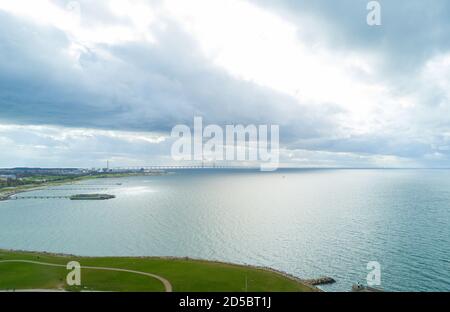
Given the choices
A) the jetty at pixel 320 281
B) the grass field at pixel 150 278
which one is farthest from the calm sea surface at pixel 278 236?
the grass field at pixel 150 278

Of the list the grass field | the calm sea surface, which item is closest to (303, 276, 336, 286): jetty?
the calm sea surface

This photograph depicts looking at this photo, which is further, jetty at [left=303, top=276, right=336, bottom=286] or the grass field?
jetty at [left=303, top=276, right=336, bottom=286]

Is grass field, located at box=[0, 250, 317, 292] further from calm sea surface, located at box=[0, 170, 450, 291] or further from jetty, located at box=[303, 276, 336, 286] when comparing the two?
calm sea surface, located at box=[0, 170, 450, 291]

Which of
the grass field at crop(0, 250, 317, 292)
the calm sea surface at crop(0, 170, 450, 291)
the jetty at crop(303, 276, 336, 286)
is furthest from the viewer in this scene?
the calm sea surface at crop(0, 170, 450, 291)

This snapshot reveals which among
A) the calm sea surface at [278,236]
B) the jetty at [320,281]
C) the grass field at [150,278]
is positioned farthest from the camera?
the calm sea surface at [278,236]

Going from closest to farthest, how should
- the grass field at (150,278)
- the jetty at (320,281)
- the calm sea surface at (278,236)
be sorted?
the grass field at (150,278) < the jetty at (320,281) < the calm sea surface at (278,236)

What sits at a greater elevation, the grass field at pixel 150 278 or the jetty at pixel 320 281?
the grass field at pixel 150 278

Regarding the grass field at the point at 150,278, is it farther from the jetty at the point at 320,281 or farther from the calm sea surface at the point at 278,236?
the calm sea surface at the point at 278,236

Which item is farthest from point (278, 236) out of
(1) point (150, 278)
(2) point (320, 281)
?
(1) point (150, 278)

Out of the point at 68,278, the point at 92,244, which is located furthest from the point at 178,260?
the point at 92,244
